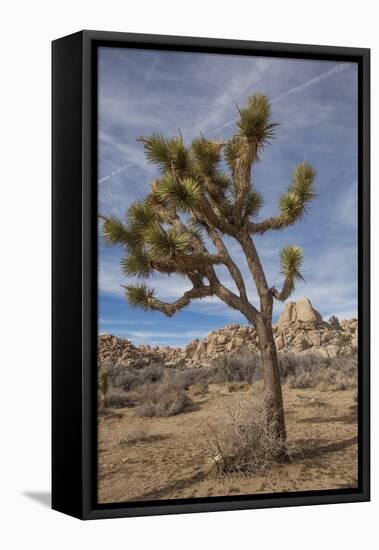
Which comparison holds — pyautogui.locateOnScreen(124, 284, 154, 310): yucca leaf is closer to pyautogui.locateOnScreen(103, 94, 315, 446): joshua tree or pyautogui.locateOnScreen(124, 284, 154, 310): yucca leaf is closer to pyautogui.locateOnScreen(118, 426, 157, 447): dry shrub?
pyautogui.locateOnScreen(103, 94, 315, 446): joshua tree

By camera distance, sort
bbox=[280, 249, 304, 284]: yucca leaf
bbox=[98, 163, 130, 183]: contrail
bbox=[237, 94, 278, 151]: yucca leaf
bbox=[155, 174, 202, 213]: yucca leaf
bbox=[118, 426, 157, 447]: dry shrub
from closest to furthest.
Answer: bbox=[98, 163, 130, 183]: contrail, bbox=[118, 426, 157, 447]: dry shrub, bbox=[155, 174, 202, 213]: yucca leaf, bbox=[237, 94, 278, 151]: yucca leaf, bbox=[280, 249, 304, 284]: yucca leaf

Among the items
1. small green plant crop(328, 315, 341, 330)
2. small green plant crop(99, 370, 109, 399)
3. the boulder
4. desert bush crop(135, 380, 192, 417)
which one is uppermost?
the boulder

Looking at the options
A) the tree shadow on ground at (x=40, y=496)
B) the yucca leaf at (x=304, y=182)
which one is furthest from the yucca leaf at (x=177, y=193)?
the tree shadow on ground at (x=40, y=496)

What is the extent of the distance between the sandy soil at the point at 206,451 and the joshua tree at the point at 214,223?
33cm

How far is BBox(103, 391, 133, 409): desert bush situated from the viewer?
11.2 m

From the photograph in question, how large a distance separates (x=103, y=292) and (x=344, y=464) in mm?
2858

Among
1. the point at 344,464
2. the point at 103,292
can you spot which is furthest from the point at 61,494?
the point at 344,464

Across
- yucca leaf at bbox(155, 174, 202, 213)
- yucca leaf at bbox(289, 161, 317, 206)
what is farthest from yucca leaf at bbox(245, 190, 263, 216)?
yucca leaf at bbox(155, 174, 202, 213)

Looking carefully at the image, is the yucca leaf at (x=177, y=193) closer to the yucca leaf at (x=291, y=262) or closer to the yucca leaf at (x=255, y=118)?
the yucca leaf at (x=255, y=118)

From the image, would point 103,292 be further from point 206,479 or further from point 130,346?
point 206,479

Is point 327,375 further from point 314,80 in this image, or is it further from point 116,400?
point 314,80

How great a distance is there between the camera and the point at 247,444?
1164 centimetres

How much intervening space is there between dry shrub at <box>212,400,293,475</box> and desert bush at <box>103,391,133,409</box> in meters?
0.90

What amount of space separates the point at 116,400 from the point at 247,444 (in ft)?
4.24
